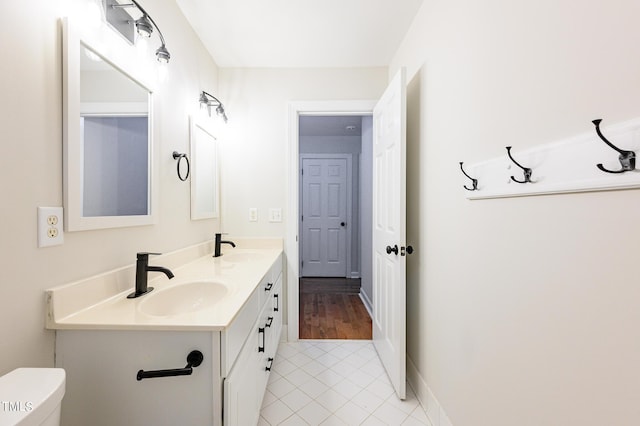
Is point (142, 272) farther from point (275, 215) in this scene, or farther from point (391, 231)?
point (391, 231)

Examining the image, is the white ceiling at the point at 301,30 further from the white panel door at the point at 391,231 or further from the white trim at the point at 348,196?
the white trim at the point at 348,196

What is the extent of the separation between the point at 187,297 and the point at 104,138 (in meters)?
0.76

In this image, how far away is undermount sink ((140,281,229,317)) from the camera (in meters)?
1.19

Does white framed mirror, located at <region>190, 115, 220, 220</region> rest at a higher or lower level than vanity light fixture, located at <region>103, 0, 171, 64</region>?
lower

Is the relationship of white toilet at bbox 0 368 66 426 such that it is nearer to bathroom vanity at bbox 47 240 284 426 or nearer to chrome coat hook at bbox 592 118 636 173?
bathroom vanity at bbox 47 240 284 426

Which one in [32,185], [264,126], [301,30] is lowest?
[32,185]

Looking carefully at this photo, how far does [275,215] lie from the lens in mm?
2391

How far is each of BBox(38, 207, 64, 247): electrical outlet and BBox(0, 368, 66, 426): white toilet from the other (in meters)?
0.37

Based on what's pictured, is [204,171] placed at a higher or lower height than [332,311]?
higher

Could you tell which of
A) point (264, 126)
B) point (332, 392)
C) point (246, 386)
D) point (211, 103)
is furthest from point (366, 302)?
point (211, 103)

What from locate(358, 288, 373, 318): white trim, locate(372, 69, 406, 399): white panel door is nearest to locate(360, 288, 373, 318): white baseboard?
locate(358, 288, 373, 318): white trim

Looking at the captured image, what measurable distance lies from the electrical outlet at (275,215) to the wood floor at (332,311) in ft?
3.56

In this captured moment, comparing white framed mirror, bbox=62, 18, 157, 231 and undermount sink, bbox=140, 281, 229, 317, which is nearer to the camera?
white framed mirror, bbox=62, 18, 157, 231

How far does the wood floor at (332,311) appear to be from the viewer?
2607mm
